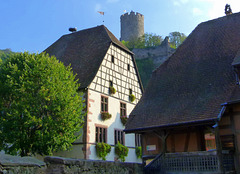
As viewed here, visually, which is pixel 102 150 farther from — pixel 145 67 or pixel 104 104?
pixel 145 67

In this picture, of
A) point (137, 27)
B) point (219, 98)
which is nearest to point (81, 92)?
point (219, 98)

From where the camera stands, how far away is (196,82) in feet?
46.6

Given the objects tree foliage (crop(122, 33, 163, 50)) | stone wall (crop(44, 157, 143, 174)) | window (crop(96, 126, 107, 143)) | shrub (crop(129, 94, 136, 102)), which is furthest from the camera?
tree foliage (crop(122, 33, 163, 50))

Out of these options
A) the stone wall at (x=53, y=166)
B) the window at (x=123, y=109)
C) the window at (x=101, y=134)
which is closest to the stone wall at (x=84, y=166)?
the stone wall at (x=53, y=166)

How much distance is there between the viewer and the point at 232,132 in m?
12.3

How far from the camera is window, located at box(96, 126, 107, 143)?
67.3 feet

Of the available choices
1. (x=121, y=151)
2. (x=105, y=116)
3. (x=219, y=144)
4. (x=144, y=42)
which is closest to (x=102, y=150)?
(x=121, y=151)

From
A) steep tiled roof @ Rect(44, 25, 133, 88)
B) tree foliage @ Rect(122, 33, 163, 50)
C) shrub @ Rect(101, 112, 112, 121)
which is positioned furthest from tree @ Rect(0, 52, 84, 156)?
tree foliage @ Rect(122, 33, 163, 50)

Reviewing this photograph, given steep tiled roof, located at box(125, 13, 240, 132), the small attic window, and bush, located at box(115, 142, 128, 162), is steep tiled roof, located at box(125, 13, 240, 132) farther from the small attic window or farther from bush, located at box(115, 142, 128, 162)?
bush, located at box(115, 142, 128, 162)

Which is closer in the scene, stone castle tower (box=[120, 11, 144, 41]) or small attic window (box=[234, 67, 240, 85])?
small attic window (box=[234, 67, 240, 85])

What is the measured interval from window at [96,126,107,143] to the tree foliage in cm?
5010

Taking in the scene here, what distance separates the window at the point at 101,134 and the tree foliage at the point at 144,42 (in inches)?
1972

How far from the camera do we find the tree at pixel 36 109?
16297mm

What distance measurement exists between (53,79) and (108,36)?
8.21m
